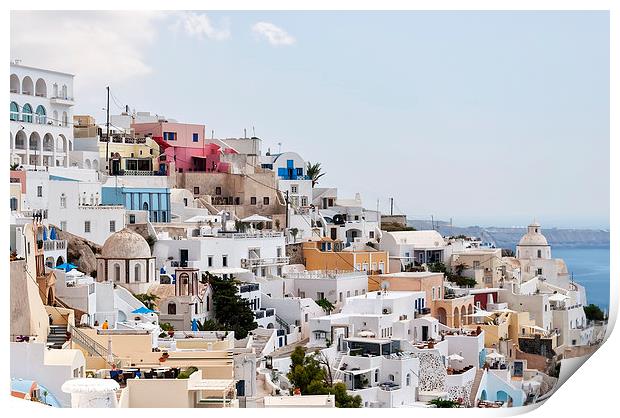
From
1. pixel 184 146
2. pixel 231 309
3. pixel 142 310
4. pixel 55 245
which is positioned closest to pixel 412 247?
pixel 184 146

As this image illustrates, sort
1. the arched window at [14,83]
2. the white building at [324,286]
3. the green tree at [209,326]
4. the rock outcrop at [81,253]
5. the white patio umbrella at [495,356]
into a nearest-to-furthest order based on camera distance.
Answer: the green tree at [209,326]
the rock outcrop at [81,253]
the white patio umbrella at [495,356]
the white building at [324,286]
the arched window at [14,83]

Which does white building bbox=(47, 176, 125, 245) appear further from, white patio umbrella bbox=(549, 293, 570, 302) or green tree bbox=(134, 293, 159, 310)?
white patio umbrella bbox=(549, 293, 570, 302)

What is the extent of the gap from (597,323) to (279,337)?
8.94ft

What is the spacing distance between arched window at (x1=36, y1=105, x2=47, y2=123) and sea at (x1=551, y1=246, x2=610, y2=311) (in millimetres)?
5724

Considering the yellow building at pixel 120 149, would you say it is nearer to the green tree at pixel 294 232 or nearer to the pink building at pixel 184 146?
the pink building at pixel 184 146

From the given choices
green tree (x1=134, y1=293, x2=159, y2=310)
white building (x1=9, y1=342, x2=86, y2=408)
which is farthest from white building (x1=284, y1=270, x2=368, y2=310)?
white building (x1=9, y1=342, x2=86, y2=408)

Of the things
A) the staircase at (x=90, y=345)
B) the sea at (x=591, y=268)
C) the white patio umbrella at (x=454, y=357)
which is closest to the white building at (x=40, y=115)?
the staircase at (x=90, y=345)

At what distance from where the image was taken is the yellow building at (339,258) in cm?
1420

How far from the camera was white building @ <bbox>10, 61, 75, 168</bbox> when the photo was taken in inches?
531

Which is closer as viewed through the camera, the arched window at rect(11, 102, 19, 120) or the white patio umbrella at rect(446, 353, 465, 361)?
the white patio umbrella at rect(446, 353, 465, 361)

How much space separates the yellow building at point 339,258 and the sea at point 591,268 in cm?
204

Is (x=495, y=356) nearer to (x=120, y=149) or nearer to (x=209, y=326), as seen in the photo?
(x=209, y=326)
